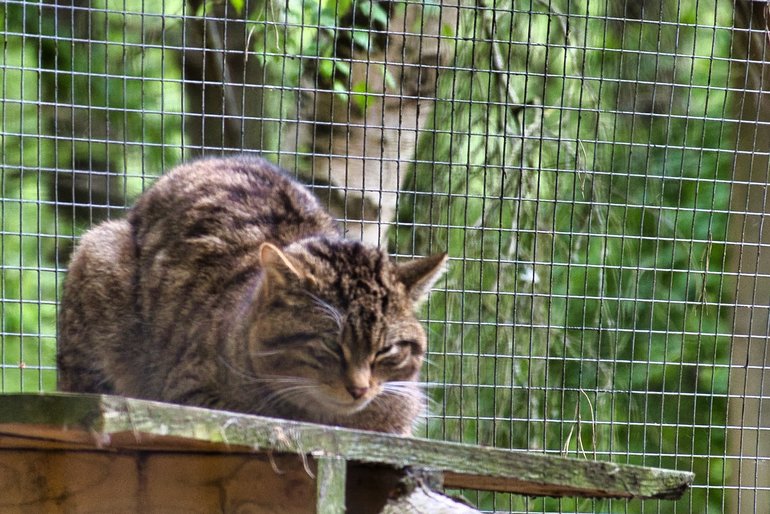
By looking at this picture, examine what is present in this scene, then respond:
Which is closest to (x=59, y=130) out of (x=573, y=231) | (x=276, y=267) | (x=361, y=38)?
(x=361, y=38)

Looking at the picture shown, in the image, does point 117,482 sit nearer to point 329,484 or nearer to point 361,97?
point 329,484

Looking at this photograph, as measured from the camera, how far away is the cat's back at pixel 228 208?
324 cm

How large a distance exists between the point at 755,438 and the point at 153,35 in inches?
142

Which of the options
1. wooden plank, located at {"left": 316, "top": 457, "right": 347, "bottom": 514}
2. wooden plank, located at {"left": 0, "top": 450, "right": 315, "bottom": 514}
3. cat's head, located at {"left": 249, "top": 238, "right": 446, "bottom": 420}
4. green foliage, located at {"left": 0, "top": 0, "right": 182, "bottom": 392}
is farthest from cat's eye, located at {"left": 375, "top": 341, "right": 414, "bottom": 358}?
green foliage, located at {"left": 0, "top": 0, "right": 182, "bottom": 392}

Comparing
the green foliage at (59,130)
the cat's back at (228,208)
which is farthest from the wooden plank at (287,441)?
the green foliage at (59,130)

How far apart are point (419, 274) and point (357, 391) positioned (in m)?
0.41

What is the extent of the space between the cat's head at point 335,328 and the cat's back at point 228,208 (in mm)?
376

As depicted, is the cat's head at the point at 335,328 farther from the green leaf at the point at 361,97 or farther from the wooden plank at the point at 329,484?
the green leaf at the point at 361,97

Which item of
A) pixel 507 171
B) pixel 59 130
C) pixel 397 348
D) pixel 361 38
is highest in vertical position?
pixel 361 38

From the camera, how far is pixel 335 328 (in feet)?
8.91

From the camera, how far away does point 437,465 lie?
5.87 feet

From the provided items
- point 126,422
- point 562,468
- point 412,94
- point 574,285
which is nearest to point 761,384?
point 574,285

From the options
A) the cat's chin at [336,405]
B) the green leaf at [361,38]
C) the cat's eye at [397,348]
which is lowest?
the cat's chin at [336,405]

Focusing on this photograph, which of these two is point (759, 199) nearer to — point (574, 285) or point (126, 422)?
point (574, 285)
